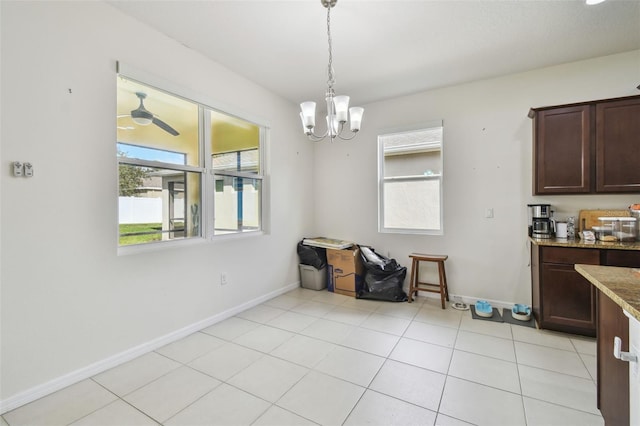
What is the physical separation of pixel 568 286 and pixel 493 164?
151 centimetres

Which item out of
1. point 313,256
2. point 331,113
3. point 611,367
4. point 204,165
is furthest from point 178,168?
point 611,367

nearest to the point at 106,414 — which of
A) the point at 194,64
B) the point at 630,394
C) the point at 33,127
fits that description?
the point at 33,127

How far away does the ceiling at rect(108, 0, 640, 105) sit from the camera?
2.18 meters

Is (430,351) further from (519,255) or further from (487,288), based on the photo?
(519,255)

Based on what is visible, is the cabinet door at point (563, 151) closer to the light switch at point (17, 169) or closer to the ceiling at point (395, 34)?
the ceiling at point (395, 34)

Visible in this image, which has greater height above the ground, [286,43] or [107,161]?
[286,43]

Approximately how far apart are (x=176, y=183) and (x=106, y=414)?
1.84 m

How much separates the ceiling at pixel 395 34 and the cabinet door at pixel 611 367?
7.33ft

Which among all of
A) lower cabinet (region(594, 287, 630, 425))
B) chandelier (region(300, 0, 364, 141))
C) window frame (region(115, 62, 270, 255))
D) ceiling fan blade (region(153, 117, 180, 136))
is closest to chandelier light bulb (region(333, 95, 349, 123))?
chandelier (region(300, 0, 364, 141))

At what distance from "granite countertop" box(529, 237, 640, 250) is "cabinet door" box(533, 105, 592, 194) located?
536 millimetres

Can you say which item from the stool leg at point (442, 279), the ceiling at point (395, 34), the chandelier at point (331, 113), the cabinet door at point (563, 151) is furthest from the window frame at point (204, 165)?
the cabinet door at point (563, 151)

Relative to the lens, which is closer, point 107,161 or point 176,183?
point 107,161

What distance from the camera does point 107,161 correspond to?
218 centimetres

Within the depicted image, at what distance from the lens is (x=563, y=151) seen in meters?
2.87
